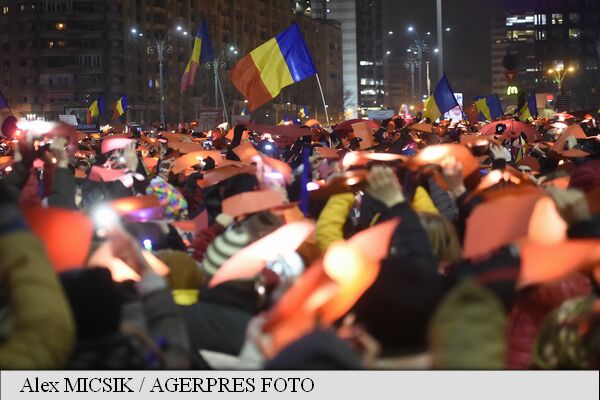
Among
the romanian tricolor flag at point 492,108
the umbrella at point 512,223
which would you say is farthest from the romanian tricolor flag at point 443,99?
the umbrella at point 512,223

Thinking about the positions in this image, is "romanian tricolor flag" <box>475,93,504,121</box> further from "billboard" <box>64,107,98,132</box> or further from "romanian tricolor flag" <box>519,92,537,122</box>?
"billboard" <box>64,107,98,132</box>

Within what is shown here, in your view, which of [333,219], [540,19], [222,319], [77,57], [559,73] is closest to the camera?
[222,319]

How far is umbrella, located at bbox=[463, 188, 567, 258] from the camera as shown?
3.87 metres

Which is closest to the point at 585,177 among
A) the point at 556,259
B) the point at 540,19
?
the point at 556,259

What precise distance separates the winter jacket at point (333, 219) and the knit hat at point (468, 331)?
9.01 feet

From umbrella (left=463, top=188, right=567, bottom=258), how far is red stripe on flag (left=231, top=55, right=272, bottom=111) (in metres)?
11.6

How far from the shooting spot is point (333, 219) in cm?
637

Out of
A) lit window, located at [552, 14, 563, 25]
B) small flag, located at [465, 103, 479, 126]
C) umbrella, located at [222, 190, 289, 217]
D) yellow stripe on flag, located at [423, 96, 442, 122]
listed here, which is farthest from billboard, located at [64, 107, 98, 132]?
lit window, located at [552, 14, 563, 25]

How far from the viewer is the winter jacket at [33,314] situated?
9.79 feet

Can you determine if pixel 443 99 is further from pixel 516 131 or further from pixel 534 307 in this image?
pixel 534 307

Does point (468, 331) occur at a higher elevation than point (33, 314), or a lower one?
lower

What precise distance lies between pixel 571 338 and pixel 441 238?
1.62m

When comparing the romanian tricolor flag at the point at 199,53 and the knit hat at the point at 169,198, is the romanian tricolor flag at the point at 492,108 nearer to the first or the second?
the romanian tricolor flag at the point at 199,53
